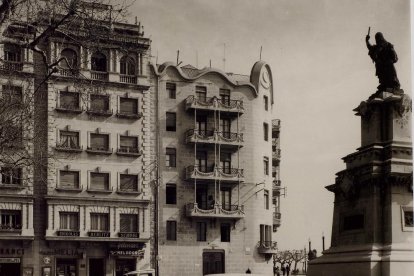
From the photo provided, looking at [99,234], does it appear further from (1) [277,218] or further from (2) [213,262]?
(1) [277,218]

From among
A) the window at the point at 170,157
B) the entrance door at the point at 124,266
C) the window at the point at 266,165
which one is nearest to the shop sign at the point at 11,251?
the entrance door at the point at 124,266

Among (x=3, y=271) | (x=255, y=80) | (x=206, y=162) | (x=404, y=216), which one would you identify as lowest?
(x=3, y=271)

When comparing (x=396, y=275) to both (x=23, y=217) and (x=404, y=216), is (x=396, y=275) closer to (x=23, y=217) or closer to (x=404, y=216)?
(x=404, y=216)

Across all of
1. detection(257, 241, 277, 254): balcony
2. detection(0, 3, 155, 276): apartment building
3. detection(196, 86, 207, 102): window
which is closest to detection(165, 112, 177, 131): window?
detection(0, 3, 155, 276): apartment building

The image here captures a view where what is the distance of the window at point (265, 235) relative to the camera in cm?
4375

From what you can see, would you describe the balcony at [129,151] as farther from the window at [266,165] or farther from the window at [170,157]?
the window at [266,165]

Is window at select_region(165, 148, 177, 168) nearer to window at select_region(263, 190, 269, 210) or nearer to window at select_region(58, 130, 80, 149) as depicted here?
window at select_region(58, 130, 80, 149)

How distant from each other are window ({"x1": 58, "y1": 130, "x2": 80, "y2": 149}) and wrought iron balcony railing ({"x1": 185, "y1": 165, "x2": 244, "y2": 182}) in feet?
21.3

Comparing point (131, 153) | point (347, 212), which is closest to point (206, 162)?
point (131, 153)

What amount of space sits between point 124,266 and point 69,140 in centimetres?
727

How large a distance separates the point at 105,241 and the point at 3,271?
207 inches

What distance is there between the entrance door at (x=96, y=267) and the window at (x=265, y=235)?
31.3 feet

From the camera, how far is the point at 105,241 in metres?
39.1

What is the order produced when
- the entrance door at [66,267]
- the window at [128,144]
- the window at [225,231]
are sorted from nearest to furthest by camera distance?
the entrance door at [66,267] → the window at [128,144] → the window at [225,231]
